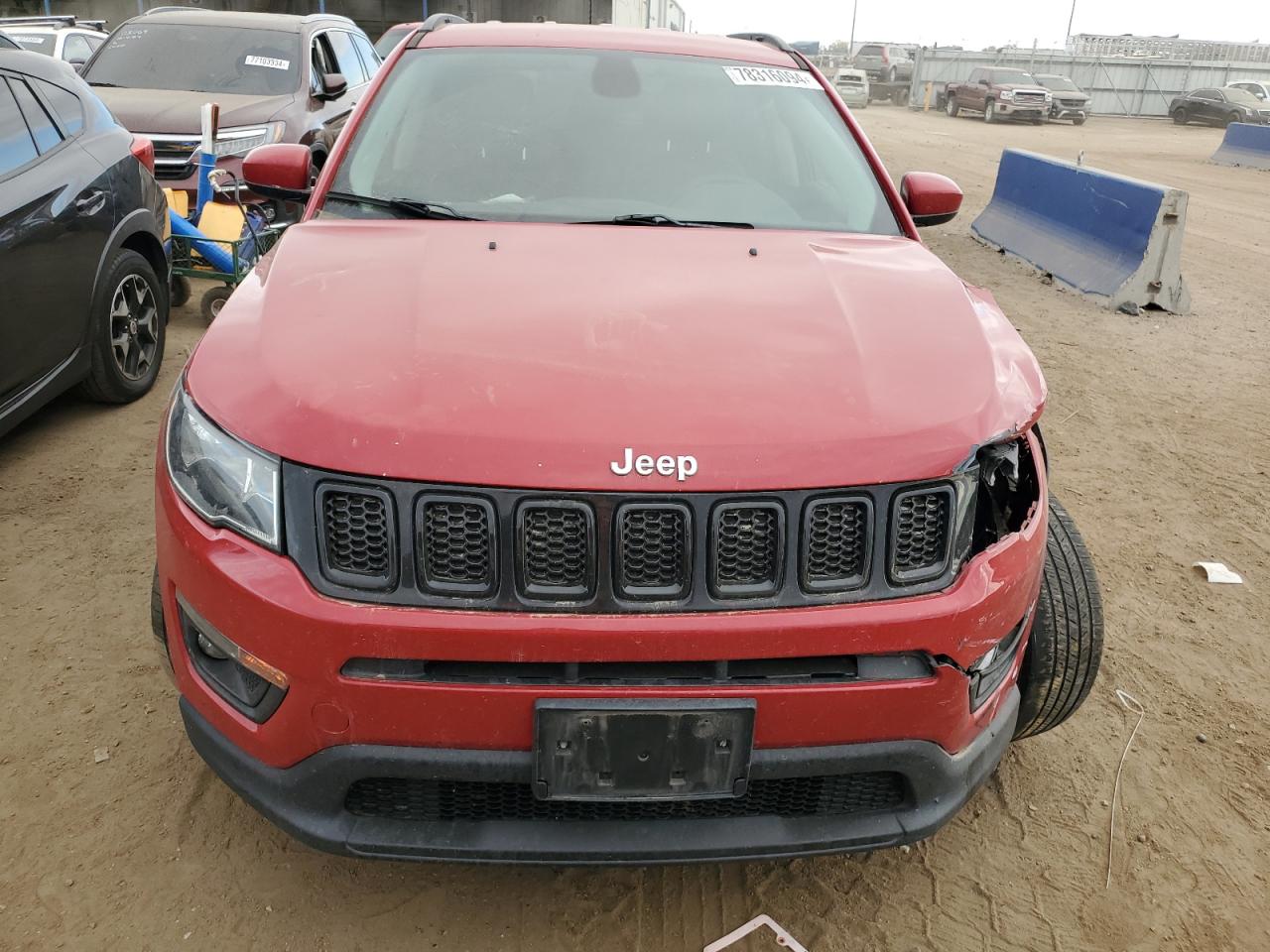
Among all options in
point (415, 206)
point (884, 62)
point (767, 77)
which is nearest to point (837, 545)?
point (415, 206)

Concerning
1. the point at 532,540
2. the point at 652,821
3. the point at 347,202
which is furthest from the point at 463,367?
the point at 347,202

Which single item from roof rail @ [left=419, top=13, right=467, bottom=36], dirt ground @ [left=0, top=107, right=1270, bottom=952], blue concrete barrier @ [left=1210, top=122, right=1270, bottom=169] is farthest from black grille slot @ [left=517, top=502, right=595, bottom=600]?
blue concrete barrier @ [left=1210, top=122, right=1270, bottom=169]

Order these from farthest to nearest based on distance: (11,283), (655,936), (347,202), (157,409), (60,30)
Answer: (60,30) < (157,409) < (11,283) < (347,202) < (655,936)

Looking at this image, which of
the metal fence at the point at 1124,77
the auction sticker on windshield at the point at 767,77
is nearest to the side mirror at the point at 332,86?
the auction sticker on windshield at the point at 767,77

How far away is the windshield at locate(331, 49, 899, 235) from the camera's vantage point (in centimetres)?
296

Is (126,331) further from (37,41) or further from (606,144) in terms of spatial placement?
(37,41)

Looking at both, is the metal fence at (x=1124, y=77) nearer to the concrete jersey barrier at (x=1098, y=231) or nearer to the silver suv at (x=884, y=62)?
the silver suv at (x=884, y=62)

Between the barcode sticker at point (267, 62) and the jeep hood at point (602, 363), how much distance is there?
22.4 ft

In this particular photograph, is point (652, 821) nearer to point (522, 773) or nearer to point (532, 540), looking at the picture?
point (522, 773)

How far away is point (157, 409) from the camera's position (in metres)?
5.02

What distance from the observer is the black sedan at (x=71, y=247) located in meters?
3.97

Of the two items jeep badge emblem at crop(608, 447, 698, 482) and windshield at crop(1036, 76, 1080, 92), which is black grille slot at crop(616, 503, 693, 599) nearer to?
jeep badge emblem at crop(608, 447, 698, 482)

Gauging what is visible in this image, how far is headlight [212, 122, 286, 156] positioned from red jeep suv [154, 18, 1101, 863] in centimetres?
583

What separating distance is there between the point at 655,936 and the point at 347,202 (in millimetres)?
2134
